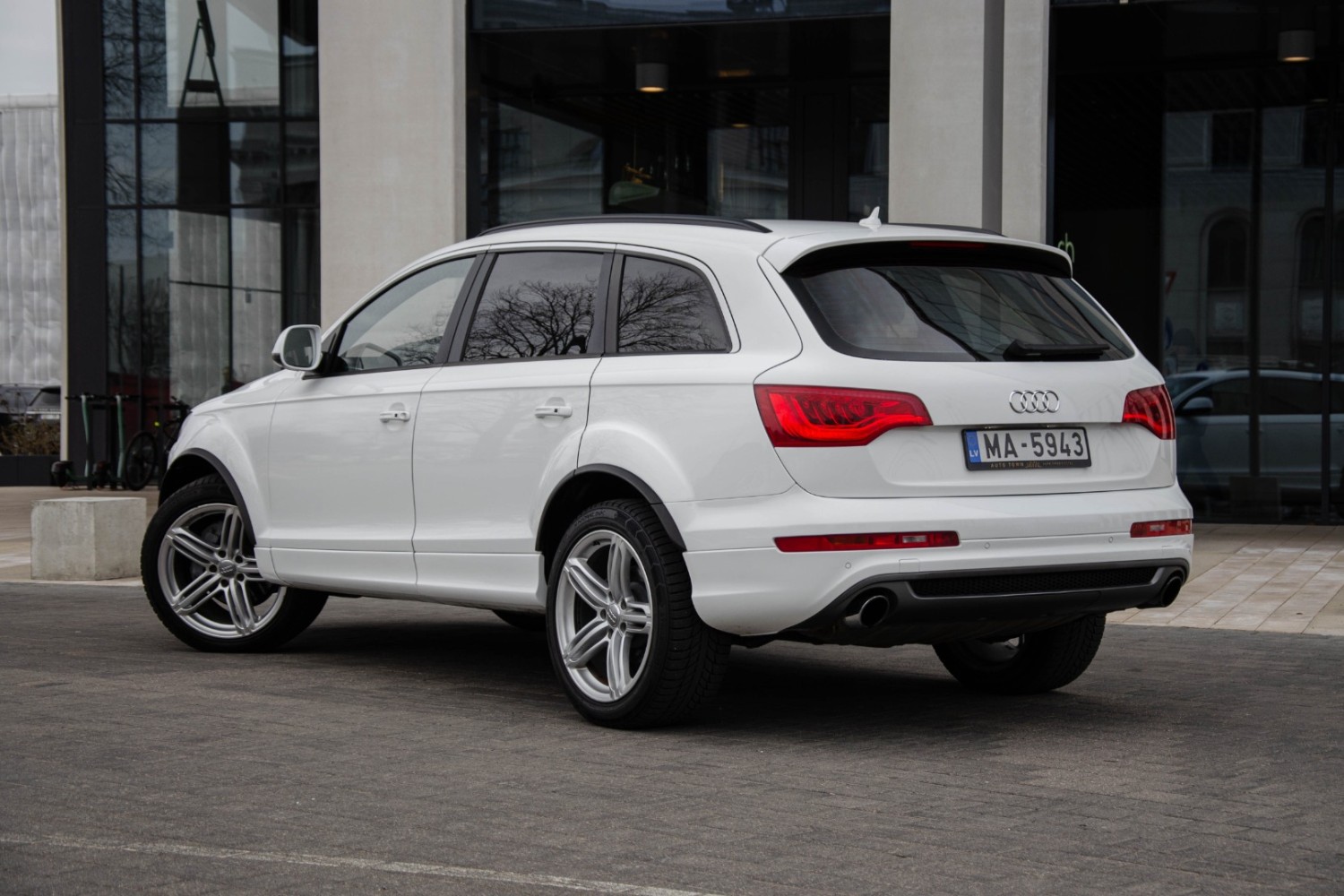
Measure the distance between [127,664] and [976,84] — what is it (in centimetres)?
868

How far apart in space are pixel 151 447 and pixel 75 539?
32.7 feet

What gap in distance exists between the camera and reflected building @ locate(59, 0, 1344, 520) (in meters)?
14.4

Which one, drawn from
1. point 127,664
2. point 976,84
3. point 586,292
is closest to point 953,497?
point 586,292

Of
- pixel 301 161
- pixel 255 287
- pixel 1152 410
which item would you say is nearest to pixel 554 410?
pixel 1152 410

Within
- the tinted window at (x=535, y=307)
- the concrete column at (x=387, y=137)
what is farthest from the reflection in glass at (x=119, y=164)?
the tinted window at (x=535, y=307)

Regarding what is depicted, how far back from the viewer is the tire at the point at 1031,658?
22.6 ft

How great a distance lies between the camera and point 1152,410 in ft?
20.4

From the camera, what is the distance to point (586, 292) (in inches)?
259

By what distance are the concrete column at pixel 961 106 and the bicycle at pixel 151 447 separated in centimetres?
1096

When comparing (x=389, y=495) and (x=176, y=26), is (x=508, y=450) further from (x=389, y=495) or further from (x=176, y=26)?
(x=176, y=26)

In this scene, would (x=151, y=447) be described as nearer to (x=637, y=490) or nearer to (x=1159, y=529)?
(x=637, y=490)

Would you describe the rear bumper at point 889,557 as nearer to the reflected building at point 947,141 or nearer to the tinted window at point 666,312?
the tinted window at point 666,312

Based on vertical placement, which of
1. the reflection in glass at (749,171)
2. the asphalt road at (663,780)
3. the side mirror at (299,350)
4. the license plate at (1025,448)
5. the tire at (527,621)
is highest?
the reflection in glass at (749,171)

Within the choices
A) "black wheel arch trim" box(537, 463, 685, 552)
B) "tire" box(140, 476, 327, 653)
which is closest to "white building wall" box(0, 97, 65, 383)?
"tire" box(140, 476, 327, 653)
